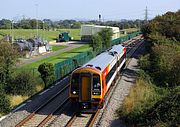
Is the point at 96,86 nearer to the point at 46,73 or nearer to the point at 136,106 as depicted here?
the point at 136,106

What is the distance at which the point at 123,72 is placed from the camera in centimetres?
3734

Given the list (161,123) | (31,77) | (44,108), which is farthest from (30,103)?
(161,123)

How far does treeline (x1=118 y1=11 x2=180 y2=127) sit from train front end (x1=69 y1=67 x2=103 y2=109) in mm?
1645

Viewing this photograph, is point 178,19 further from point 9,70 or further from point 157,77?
point 9,70

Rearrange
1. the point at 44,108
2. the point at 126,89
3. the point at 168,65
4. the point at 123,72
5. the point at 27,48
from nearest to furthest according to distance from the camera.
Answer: the point at 44,108 → the point at 126,89 → the point at 168,65 → the point at 123,72 → the point at 27,48

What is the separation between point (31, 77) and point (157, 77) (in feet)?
43.7

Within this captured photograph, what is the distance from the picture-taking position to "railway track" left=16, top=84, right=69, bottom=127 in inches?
731

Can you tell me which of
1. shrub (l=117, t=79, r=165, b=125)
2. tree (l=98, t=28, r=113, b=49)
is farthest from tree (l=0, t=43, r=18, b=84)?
tree (l=98, t=28, r=113, b=49)

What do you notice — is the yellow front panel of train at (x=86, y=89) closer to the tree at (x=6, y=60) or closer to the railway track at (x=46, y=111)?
the railway track at (x=46, y=111)

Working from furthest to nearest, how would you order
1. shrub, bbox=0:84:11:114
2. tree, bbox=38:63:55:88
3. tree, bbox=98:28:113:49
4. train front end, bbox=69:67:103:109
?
tree, bbox=98:28:113:49 → tree, bbox=38:63:55:88 → shrub, bbox=0:84:11:114 → train front end, bbox=69:67:103:109

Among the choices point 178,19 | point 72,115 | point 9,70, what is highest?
point 178,19

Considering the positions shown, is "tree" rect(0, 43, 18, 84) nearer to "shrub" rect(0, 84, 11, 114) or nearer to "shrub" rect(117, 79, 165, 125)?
"shrub" rect(0, 84, 11, 114)

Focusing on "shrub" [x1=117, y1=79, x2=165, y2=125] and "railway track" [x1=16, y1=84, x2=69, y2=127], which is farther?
"railway track" [x1=16, y1=84, x2=69, y2=127]

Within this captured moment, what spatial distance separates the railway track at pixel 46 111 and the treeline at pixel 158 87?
13.7 feet
